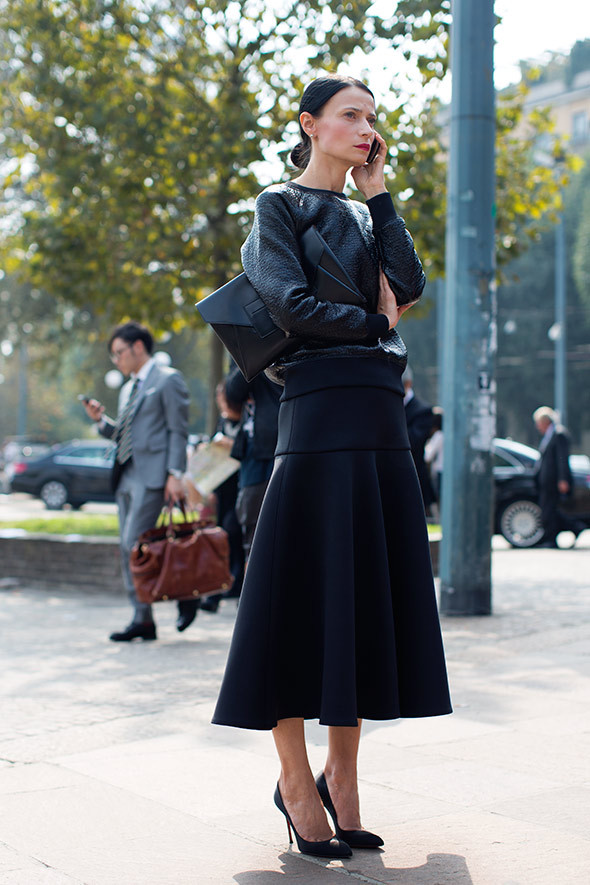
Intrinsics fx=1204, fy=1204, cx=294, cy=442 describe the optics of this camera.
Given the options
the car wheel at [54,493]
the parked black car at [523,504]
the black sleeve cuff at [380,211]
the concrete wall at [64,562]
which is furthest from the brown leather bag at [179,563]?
the car wheel at [54,493]

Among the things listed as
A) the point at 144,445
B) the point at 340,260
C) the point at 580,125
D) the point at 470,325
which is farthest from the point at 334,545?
the point at 580,125

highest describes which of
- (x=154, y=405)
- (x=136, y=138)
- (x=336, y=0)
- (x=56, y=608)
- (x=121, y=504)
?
(x=336, y=0)

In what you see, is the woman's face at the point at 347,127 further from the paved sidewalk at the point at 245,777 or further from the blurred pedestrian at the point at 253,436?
the blurred pedestrian at the point at 253,436

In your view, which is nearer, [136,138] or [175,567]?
[175,567]

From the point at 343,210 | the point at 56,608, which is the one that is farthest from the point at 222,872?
the point at 56,608

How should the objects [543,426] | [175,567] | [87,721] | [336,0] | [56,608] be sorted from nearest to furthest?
[87,721] → [175,567] → [56,608] → [336,0] → [543,426]

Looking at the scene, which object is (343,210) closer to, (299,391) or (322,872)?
A: (299,391)

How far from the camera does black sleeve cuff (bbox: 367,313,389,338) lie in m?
3.24

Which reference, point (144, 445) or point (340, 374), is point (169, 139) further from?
point (340, 374)

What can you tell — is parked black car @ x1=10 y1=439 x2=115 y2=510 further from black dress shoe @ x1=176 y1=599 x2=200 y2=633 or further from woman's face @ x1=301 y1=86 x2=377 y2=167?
woman's face @ x1=301 y1=86 x2=377 y2=167

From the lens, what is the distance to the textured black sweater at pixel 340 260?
318 centimetres

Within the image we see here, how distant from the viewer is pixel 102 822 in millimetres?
3512

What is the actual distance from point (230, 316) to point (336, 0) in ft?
30.6

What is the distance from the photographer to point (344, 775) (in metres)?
3.29
